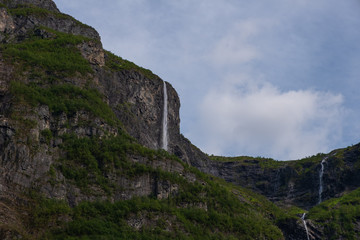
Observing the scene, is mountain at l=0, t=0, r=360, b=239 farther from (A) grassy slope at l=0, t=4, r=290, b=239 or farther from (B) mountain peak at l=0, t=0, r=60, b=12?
(B) mountain peak at l=0, t=0, r=60, b=12

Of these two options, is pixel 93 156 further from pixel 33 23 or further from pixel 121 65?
pixel 33 23

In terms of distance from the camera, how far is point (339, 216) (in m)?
138

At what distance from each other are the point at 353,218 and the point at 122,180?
77.9 metres

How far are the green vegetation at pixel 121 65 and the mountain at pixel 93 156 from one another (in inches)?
21.6

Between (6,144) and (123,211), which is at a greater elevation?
(6,144)

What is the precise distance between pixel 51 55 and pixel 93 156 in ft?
101

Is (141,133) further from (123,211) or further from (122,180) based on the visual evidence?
(123,211)

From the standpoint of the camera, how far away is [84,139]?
89000 mm

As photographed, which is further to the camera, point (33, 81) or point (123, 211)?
point (33, 81)

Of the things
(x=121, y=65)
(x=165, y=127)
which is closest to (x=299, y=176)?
(x=165, y=127)

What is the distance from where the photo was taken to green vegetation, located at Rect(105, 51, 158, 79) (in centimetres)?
12650

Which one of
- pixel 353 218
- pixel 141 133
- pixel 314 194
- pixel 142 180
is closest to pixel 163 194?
pixel 142 180

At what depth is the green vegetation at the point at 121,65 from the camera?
126500 mm

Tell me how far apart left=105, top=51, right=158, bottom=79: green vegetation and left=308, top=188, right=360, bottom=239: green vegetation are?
205ft
